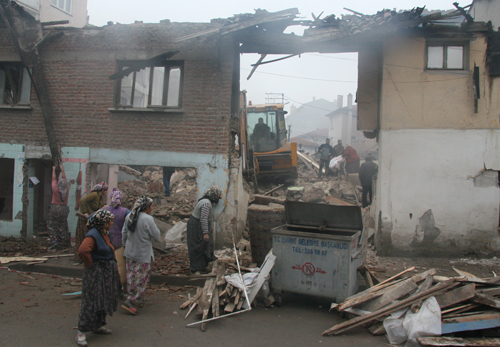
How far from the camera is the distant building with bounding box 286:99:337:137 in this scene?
247 ft

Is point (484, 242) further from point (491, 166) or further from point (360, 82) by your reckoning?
point (360, 82)

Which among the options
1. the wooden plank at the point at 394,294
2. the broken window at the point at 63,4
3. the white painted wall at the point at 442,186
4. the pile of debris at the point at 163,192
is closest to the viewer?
the wooden plank at the point at 394,294

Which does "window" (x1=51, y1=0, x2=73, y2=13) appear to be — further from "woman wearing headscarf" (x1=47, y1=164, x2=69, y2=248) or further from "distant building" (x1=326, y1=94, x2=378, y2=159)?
"distant building" (x1=326, y1=94, x2=378, y2=159)

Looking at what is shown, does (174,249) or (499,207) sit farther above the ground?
(499,207)

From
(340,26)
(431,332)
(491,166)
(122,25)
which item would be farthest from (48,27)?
(491,166)

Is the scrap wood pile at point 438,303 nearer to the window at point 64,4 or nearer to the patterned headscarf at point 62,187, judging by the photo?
the patterned headscarf at point 62,187

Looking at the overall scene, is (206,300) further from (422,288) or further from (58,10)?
(58,10)

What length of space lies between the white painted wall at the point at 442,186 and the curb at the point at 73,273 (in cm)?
469

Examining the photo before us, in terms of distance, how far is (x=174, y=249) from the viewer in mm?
8969

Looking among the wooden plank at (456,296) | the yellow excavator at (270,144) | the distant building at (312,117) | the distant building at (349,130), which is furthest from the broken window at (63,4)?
the distant building at (312,117)

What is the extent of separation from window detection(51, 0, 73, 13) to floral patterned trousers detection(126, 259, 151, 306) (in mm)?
23022

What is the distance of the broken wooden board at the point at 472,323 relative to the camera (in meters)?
4.23

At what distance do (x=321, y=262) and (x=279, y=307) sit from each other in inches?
39.7

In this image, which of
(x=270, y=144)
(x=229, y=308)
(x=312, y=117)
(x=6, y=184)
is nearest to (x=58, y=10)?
(x=6, y=184)
